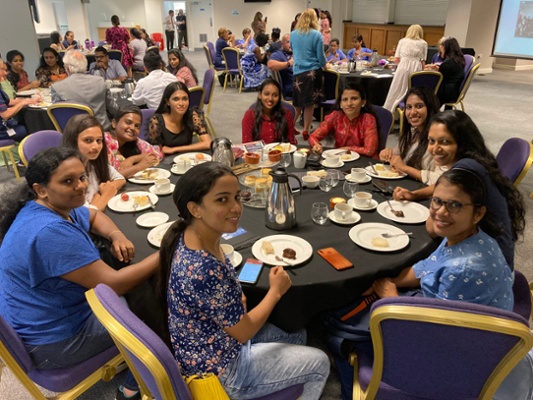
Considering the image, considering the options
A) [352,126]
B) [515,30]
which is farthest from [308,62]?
[515,30]

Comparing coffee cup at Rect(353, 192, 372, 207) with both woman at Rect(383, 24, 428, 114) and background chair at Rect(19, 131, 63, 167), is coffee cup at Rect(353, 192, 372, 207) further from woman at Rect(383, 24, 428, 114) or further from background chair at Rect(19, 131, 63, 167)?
woman at Rect(383, 24, 428, 114)

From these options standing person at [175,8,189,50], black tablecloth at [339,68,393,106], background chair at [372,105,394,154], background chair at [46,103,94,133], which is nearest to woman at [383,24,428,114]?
black tablecloth at [339,68,393,106]

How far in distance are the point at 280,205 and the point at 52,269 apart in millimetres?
952

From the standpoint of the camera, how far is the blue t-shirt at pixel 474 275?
1.37 m

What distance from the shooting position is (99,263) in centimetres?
152

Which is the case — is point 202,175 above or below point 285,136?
above

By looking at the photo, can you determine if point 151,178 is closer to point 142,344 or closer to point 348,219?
point 348,219

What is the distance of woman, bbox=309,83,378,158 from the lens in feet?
9.97

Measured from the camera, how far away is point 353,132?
3.18 m

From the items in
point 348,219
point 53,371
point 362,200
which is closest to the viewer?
point 53,371

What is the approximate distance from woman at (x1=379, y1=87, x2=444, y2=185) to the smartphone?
4.44ft

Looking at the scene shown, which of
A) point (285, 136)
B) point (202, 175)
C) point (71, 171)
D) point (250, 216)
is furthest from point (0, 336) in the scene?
point (285, 136)

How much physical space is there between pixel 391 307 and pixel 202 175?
0.71 m

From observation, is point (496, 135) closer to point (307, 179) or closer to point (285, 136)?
point (285, 136)
